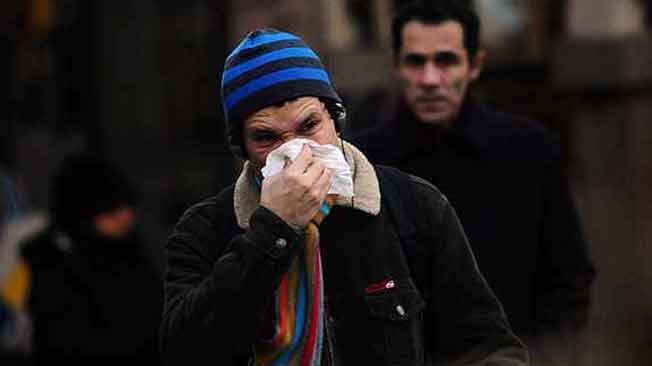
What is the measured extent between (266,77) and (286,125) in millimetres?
104

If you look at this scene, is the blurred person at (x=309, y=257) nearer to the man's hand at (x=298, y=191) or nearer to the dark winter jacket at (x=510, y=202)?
the man's hand at (x=298, y=191)

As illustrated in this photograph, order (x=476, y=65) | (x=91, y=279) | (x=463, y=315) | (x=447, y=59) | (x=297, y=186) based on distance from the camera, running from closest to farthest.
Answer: (x=297, y=186), (x=463, y=315), (x=447, y=59), (x=476, y=65), (x=91, y=279)

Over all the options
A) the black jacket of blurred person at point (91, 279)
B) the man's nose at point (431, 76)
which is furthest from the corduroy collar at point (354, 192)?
the black jacket of blurred person at point (91, 279)

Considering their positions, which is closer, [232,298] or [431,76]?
[232,298]

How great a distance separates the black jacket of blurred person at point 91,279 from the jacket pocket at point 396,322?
3.82 meters

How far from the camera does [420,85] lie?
538 centimetres

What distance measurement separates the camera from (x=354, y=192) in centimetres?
354

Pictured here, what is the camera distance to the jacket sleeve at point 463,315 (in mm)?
3576

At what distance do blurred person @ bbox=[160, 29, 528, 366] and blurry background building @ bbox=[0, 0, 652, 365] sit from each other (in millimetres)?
2622

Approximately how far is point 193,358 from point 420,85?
6.96 ft

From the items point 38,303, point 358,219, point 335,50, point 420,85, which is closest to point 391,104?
point 335,50

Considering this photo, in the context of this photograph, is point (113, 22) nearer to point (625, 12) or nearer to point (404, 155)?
point (625, 12)

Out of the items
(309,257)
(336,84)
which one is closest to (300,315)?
(309,257)

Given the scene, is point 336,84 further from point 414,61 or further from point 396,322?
point 396,322
